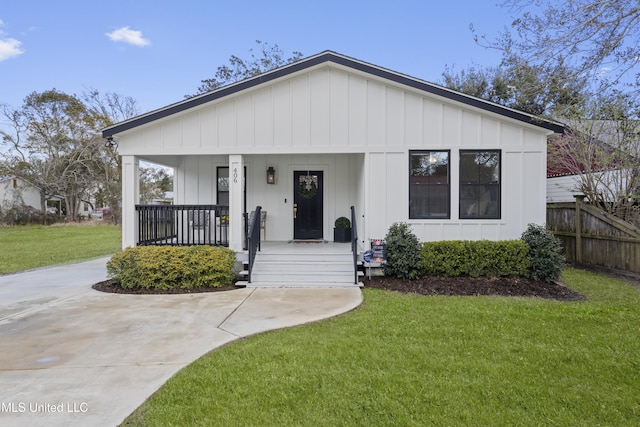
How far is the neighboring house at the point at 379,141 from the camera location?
8.17 metres

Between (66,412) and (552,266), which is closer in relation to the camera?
(66,412)

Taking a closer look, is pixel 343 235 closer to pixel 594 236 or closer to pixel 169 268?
pixel 169 268

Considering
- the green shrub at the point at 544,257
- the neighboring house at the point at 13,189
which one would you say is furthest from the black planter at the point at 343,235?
the neighboring house at the point at 13,189

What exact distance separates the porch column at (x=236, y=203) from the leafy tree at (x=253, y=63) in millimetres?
16242

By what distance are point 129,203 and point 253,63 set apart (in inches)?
678

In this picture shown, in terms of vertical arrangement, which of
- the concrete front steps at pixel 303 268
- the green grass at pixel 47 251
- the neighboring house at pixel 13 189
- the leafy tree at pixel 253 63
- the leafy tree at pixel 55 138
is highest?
the leafy tree at pixel 253 63

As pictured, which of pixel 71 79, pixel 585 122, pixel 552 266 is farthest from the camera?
pixel 71 79

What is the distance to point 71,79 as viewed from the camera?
28.8 m

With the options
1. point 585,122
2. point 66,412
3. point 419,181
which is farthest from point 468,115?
point 66,412

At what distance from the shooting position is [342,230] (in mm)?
10141

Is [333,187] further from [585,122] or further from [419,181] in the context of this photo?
[585,122]

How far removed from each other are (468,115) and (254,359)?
6783mm

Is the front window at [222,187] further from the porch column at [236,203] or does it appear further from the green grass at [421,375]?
the green grass at [421,375]

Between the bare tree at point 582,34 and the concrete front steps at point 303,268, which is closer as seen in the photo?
the bare tree at point 582,34
